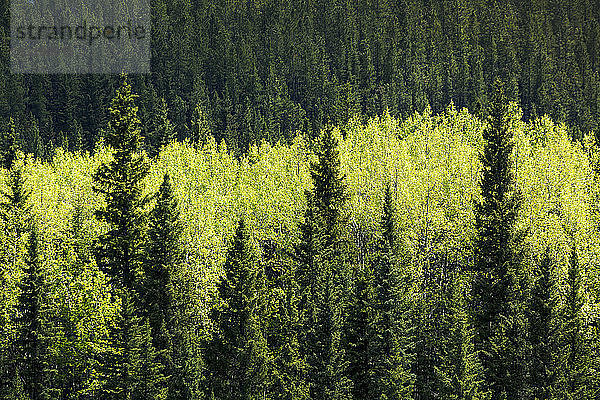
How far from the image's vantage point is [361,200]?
244 ft

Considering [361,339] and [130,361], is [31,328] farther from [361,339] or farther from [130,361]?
[361,339]

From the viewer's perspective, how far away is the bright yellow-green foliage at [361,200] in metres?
59.8

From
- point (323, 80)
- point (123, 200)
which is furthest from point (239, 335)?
point (323, 80)

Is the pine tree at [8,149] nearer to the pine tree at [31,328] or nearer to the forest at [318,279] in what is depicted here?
the forest at [318,279]

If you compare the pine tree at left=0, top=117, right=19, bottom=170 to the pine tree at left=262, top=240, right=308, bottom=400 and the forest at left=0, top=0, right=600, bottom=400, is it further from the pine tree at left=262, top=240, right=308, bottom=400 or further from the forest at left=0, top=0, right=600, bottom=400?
the pine tree at left=262, top=240, right=308, bottom=400

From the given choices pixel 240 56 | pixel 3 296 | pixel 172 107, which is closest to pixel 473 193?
pixel 3 296

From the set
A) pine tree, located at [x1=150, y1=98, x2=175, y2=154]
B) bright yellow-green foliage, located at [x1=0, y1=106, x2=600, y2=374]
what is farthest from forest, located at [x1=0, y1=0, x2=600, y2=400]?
pine tree, located at [x1=150, y1=98, x2=175, y2=154]

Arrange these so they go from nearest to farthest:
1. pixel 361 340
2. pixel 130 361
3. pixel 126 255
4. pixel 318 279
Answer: pixel 130 361
pixel 126 255
pixel 361 340
pixel 318 279

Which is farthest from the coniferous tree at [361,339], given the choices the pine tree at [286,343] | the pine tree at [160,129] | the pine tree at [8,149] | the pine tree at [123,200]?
the pine tree at [160,129]

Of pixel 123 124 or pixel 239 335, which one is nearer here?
pixel 123 124

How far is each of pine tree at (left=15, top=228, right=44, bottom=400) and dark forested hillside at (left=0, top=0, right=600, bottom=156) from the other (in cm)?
8187

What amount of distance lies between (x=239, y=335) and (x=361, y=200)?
79.4ft

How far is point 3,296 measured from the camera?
56.9 m

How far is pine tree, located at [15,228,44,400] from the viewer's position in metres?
56.0
